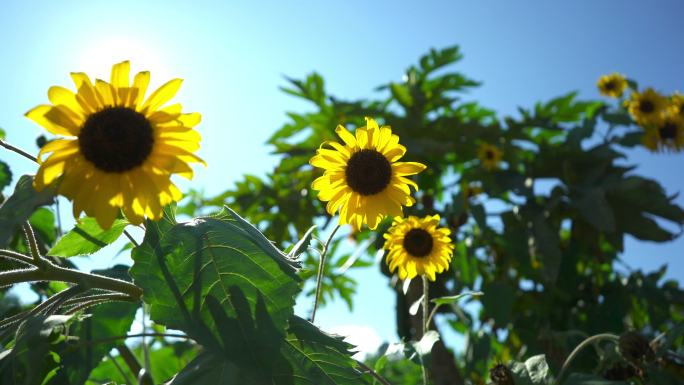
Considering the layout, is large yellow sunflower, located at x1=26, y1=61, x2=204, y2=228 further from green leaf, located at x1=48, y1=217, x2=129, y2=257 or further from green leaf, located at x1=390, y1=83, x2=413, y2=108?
green leaf, located at x1=390, y1=83, x2=413, y2=108

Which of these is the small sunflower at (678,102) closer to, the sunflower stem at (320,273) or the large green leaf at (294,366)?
the sunflower stem at (320,273)

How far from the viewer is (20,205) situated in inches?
32.6

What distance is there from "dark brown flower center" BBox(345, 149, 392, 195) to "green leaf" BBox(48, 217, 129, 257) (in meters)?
0.68

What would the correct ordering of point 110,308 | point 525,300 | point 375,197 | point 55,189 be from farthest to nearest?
point 525,300
point 375,197
point 110,308
point 55,189

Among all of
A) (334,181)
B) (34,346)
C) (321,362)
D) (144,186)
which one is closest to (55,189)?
(144,186)

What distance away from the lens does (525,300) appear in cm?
321

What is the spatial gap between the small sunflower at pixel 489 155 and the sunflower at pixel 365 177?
2.23 m

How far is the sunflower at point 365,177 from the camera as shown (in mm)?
1570

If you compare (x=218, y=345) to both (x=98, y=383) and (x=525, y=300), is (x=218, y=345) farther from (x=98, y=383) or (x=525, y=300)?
(x=525, y=300)

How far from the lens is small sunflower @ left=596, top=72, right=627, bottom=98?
4.32 m

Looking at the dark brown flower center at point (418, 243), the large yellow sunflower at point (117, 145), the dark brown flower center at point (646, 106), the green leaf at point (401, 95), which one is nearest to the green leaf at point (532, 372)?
the dark brown flower center at point (418, 243)

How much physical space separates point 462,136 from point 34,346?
10.4ft

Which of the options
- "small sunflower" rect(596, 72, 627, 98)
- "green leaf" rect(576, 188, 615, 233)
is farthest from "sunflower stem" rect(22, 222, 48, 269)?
"small sunflower" rect(596, 72, 627, 98)

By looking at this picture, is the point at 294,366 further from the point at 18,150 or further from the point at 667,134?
the point at 667,134
